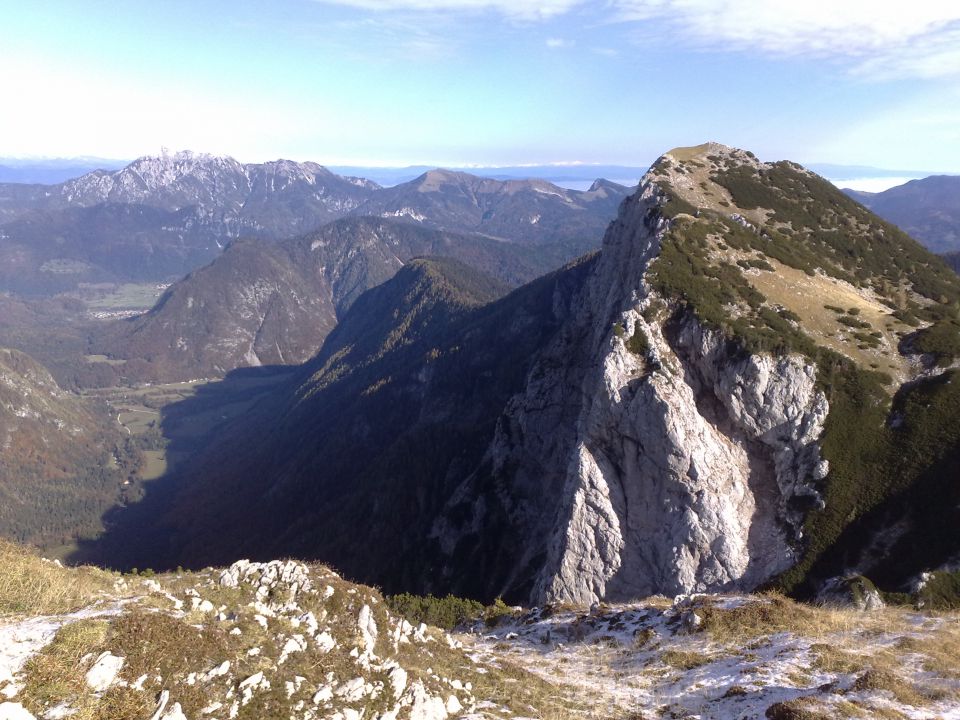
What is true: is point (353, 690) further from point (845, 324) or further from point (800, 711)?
point (845, 324)

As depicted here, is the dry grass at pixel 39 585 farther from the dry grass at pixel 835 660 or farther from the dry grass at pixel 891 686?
the dry grass at pixel 835 660

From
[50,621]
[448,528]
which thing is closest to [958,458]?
[50,621]

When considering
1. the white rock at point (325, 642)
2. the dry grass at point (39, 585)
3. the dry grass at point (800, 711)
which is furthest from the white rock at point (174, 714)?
the dry grass at point (800, 711)

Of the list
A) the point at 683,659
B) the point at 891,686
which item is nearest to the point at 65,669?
the point at 683,659

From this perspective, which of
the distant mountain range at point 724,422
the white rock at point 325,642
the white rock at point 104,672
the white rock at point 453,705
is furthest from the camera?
the distant mountain range at point 724,422

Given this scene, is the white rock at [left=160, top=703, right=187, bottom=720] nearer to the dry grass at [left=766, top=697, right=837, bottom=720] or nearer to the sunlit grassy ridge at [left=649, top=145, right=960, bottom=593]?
the dry grass at [left=766, top=697, right=837, bottom=720]

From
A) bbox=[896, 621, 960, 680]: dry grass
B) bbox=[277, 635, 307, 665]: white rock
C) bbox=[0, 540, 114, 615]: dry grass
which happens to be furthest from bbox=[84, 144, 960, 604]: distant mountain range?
bbox=[0, 540, 114, 615]: dry grass
